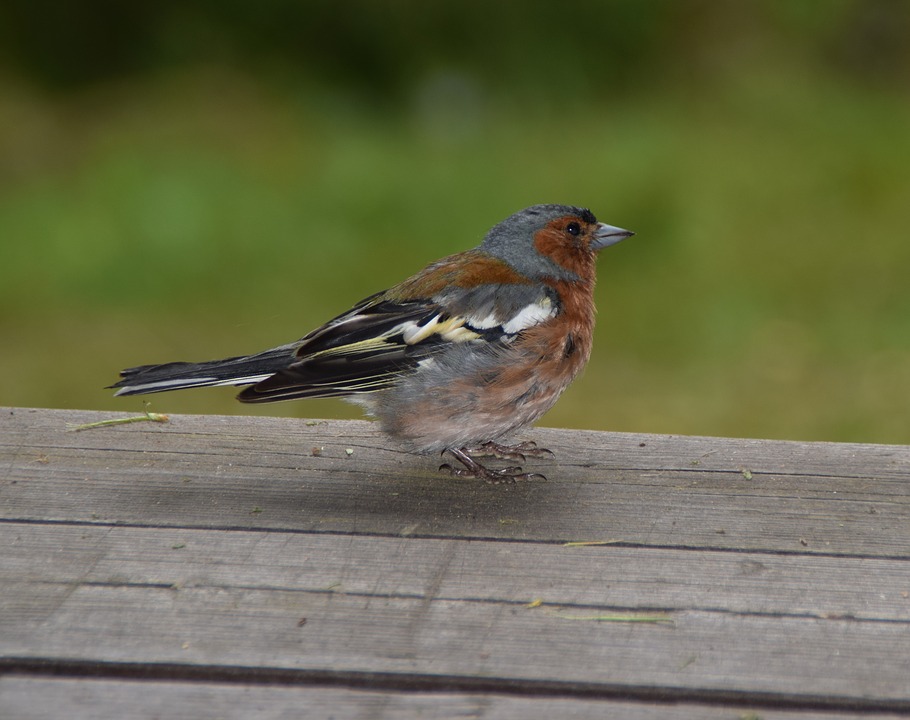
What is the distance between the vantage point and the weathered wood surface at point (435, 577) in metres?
2.02

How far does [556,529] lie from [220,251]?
6867mm

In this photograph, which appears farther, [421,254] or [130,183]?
[130,183]

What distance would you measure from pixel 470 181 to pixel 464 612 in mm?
7693

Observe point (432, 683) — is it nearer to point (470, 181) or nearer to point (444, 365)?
point (444, 365)

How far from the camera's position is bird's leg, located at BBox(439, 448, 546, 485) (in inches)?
124

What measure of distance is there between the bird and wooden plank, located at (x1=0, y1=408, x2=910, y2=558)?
0.13 metres

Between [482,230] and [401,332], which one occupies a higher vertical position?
[401,332]

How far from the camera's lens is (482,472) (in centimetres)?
329

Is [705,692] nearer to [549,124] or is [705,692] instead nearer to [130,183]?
[130,183]

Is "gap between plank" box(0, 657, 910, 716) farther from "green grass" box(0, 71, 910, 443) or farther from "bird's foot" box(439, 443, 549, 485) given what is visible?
"green grass" box(0, 71, 910, 443)

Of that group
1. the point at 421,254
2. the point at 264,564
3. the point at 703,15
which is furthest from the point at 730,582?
the point at 703,15

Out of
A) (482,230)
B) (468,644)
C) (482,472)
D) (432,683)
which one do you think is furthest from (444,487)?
(482,230)

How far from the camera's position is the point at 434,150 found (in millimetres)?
10562

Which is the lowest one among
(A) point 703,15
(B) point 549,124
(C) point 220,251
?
(C) point 220,251
